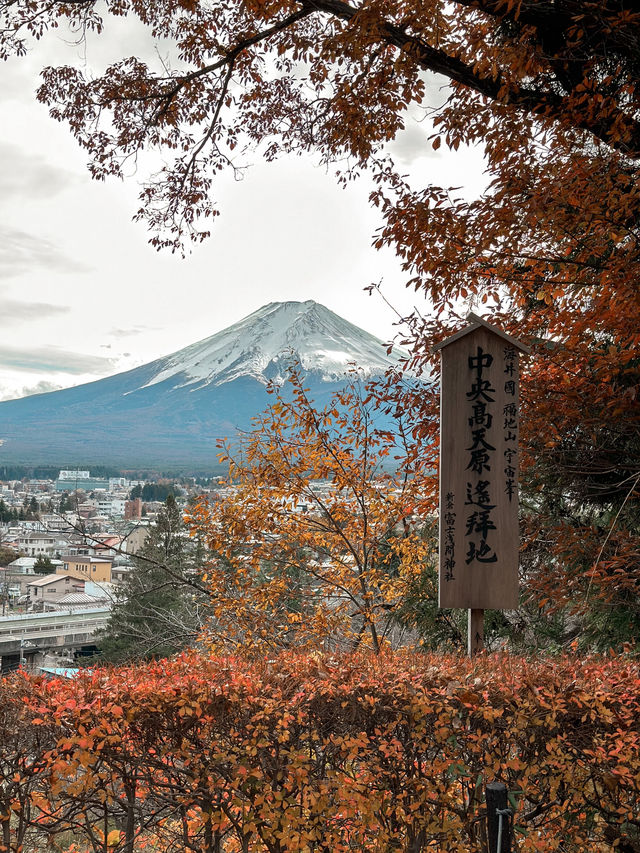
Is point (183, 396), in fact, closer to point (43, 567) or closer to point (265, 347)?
point (265, 347)

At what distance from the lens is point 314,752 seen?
9.63 feet

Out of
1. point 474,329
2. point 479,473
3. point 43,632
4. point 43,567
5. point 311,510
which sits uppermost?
point 474,329

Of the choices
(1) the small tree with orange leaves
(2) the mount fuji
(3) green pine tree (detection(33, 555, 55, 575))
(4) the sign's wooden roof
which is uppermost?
(2) the mount fuji

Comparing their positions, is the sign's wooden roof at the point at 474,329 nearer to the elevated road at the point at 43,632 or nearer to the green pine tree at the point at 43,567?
the elevated road at the point at 43,632

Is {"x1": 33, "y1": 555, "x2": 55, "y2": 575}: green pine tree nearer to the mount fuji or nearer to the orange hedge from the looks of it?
the orange hedge

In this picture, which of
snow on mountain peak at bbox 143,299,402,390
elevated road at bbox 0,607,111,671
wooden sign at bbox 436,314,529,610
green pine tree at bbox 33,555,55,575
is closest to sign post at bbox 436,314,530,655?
wooden sign at bbox 436,314,529,610

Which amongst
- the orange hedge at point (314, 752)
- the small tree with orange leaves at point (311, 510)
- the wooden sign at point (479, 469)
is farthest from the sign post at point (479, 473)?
the small tree with orange leaves at point (311, 510)

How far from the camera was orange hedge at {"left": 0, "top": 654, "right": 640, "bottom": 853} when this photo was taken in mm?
2803

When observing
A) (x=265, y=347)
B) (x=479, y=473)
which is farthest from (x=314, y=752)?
(x=265, y=347)

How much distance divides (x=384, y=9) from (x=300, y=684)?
15.1 ft

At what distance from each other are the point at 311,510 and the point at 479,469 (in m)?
2.56

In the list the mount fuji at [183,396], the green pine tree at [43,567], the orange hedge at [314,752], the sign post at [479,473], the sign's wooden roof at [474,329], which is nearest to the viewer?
the orange hedge at [314,752]

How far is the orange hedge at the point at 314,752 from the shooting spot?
9.20 ft

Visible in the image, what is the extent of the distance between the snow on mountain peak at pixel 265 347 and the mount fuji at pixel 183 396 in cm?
17
